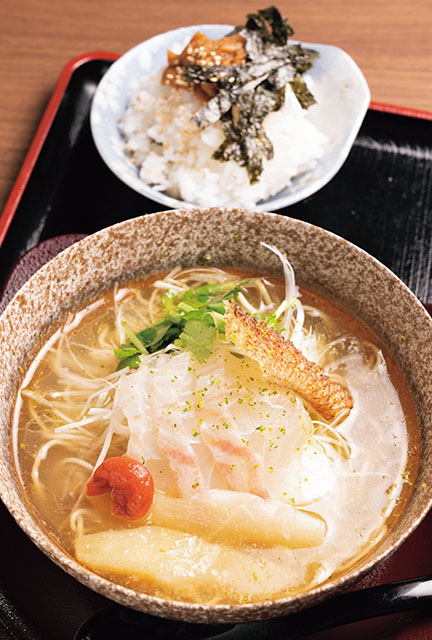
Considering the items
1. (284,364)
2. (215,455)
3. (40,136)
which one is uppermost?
(40,136)

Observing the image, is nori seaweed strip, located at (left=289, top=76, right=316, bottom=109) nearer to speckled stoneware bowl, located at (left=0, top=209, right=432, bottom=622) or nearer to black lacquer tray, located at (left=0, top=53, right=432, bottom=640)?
black lacquer tray, located at (left=0, top=53, right=432, bottom=640)

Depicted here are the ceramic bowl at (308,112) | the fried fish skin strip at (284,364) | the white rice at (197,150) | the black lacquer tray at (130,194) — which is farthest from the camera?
the white rice at (197,150)

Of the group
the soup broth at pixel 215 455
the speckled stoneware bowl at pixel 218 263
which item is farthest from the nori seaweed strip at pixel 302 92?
the soup broth at pixel 215 455

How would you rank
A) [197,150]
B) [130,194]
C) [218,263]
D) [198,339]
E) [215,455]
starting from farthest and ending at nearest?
1. [197,150]
2. [130,194]
3. [218,263]
4. [198,339]
5. [215,455]

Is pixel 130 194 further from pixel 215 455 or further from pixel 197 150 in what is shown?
pixel 215 455

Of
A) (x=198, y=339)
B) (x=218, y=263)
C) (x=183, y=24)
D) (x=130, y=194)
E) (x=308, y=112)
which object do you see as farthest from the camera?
(x=183, y=24)

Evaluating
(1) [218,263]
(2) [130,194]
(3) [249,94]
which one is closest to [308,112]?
(3) [249,94]

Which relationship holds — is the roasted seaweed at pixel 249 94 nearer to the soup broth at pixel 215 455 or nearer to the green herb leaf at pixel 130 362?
the soup broth at pixel 215 455
